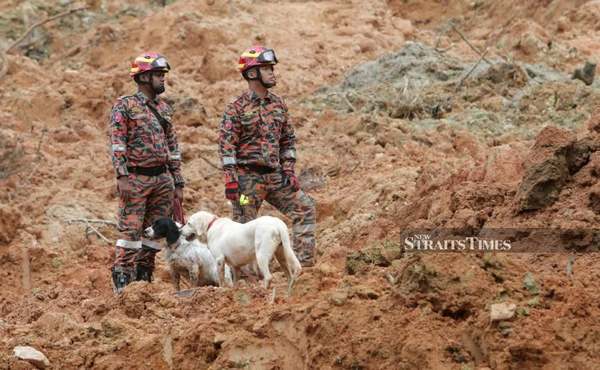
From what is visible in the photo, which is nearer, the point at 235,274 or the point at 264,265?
the point at 264,265

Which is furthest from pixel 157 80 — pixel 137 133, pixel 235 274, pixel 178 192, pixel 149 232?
pixel 235 274

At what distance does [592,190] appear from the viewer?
823 cm

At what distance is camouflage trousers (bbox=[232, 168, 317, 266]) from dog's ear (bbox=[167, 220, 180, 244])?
0.57 meters

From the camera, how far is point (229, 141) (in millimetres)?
11078

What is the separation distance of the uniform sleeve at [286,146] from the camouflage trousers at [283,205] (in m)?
0.15

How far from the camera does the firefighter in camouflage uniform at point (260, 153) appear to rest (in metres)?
11.1

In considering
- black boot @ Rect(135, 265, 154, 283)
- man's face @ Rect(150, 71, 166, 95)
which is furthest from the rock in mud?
black boot @ Rect(135, 265, 154, 283)

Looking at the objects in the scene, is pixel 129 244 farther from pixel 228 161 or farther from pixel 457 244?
pixel 457 244

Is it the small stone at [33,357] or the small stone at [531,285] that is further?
the small stone at [33,357]

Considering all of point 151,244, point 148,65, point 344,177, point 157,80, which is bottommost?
point 344,177

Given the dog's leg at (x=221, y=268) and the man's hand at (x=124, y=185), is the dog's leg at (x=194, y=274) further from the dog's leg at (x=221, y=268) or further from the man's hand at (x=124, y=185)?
the man's hand at (x=124, y=185)

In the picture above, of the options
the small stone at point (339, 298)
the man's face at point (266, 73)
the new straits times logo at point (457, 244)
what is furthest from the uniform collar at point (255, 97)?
the small stone at point (339, 298)

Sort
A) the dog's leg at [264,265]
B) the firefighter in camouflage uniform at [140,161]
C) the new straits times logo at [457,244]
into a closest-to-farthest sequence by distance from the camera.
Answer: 1. the new straits times logo at [457,244]
2. the dog's leg at [264,265]
3. the firefighter in camouflage uniform at [140,161]

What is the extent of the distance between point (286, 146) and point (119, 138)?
153cm
